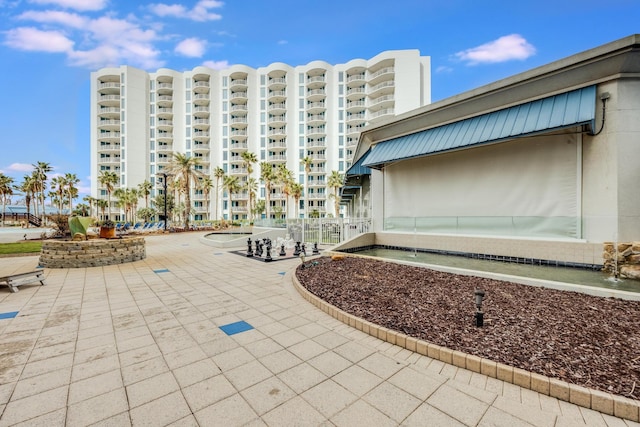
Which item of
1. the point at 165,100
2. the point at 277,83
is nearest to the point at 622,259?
the point at 277,83

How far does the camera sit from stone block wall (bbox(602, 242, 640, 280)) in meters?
6.92

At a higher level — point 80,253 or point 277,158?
point 277,158

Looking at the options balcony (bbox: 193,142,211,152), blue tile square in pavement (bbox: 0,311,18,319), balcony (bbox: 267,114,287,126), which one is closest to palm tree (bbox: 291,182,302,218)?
balcony (bbox: 267,114,287,126)

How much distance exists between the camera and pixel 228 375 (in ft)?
10.6

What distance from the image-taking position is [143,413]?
2.61 meters

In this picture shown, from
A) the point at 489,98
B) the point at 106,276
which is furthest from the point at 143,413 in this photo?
the point at 489,98

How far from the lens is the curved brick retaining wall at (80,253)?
32.9 ft

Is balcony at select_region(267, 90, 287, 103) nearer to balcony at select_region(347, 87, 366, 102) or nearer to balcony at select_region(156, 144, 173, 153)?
balcony at select_region(347, 87, 366, 102)

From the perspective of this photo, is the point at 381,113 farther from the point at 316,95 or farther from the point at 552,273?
the point at 552,273

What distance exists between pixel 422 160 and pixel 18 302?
1448 centimetres

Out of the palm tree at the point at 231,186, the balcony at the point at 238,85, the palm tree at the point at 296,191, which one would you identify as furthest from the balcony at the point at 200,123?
the palm tree at the point at 296,191

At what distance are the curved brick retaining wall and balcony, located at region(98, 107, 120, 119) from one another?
60.6 m

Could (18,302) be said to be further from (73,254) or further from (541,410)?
(541,410)

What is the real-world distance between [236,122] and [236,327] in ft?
188
